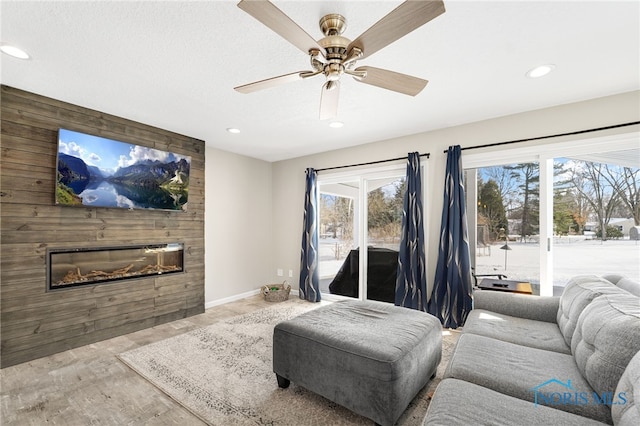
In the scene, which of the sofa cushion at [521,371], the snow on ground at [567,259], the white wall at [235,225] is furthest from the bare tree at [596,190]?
the white wall at [235,225]

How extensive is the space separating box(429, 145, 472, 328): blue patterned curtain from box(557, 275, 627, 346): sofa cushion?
1.10m

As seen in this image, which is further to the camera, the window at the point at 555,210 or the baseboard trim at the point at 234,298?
the baseboard trim at the point at 234,298

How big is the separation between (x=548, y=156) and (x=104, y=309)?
4947 mm

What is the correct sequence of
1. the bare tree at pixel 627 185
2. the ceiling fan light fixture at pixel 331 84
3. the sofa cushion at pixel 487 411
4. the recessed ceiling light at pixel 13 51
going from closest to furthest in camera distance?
the sofa cushion at pixel 487 411 < the ceiling fan light fixture at pixel 331 84 < the recessed ceiling light at pixel 13 51 < the bare tree at pixel 627 185

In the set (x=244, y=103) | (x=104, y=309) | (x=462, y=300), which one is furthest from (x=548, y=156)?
(x=104, y=309)

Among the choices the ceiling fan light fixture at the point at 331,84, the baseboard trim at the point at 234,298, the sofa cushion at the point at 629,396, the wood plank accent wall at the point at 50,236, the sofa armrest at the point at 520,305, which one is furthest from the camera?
the baseboard trim at the point at 234,298

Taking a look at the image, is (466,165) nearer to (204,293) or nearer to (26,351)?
(204,293)

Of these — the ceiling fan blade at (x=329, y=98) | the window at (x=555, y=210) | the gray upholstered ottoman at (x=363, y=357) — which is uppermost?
the ceiling fan blade at (x=329, y=98)

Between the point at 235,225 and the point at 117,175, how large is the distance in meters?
1.91

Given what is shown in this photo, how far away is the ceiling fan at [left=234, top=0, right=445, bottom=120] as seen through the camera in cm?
122

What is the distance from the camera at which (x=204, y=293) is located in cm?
418

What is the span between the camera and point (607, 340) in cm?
133

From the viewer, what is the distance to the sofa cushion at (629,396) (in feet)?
3.10

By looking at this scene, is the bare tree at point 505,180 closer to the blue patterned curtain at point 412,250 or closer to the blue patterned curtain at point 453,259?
the blue patterned curtain at point 453,259
